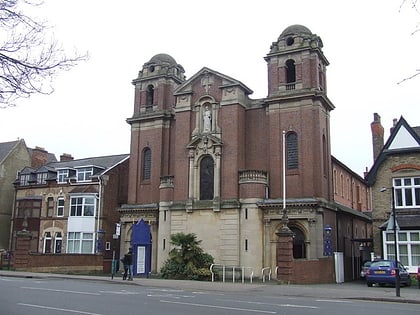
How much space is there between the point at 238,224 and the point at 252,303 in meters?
20.4

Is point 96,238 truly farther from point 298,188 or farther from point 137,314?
point 137,314

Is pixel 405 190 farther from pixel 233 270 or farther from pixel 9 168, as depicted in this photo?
pixel 9 168

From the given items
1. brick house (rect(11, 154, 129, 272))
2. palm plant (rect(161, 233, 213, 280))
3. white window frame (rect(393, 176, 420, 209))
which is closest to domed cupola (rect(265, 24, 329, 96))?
white window frame (rect(393, 176, 420, 209))

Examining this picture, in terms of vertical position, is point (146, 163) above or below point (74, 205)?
above

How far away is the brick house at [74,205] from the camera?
4878cm

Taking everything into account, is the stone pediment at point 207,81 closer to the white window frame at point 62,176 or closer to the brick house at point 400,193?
the brick house at point 400,193

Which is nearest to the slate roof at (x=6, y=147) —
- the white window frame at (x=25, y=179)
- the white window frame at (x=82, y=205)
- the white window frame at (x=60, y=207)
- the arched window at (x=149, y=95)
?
the white window frame at (x=25, y=179)

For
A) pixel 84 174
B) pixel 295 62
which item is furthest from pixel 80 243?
pixel 295 62

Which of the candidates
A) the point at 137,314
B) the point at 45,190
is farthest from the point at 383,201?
the point at 45,190

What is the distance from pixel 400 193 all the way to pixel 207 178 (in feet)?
47.1

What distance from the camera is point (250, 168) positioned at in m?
40.3

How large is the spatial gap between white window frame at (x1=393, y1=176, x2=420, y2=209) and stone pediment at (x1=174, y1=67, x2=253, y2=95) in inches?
544

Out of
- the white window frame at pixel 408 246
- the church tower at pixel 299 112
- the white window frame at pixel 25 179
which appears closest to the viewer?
the white window frame at pixel 408 246

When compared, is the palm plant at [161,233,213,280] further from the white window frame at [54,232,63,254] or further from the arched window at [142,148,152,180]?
the white window frame at [54,232,63,254]
